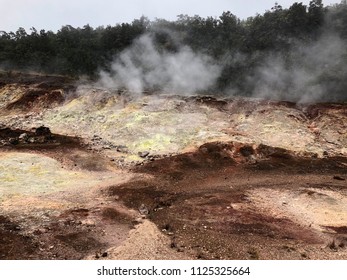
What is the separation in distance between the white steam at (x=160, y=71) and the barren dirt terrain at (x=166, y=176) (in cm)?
219

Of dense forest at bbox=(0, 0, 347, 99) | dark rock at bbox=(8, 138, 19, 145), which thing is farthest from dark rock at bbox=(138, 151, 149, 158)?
dense forest at bbox=(0, 0, 347, 99)

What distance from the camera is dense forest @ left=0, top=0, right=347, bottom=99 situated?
23391 millimetres

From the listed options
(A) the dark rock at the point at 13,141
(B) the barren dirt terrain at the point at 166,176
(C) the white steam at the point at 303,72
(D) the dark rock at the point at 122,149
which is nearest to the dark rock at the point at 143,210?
(B) the barren dirt terrain at the point at 166,176

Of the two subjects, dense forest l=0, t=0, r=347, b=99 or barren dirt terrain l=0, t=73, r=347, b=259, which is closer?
barren dirt terrain l=0, t=73, r=347, b=259

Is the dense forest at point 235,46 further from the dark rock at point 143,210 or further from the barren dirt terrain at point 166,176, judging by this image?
the dark rock at point 143,210

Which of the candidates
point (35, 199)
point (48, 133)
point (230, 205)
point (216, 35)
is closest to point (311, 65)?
point (216, 35)

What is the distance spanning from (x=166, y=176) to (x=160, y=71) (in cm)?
1304

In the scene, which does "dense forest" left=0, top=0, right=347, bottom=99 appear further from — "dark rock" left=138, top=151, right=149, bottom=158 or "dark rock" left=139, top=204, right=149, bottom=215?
"dark rock" left=139, top=204, right=149, bottom=215

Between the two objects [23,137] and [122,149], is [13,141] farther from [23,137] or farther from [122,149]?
[122,149]

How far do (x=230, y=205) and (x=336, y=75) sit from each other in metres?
13.8

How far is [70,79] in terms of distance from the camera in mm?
27078

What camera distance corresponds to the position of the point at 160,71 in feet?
85.8

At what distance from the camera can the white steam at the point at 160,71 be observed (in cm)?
2511

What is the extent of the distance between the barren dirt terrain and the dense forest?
282 cm
